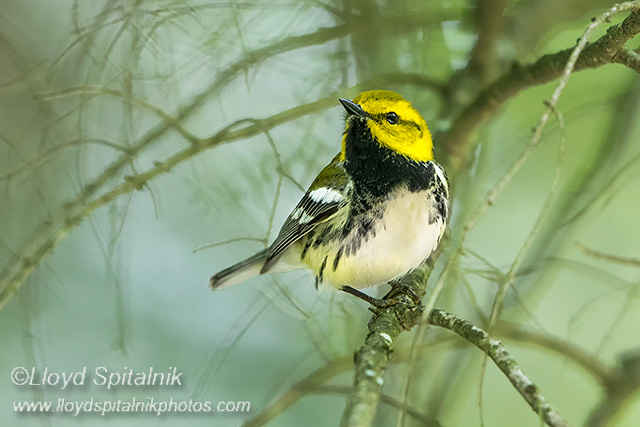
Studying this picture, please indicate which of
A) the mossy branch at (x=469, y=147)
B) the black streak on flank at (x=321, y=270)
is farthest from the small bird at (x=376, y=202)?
the mossy branch at (x=469, y=147)

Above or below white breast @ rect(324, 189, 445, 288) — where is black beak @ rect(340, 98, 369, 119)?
above

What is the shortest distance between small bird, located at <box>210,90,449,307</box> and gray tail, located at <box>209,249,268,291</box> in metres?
0.28

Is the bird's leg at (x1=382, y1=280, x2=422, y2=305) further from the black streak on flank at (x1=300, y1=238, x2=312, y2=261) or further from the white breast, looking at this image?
the black streak on flank at (x1=300, y1=238, x2=312, y2=261)

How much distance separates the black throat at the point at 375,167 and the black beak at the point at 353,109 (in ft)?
0.14

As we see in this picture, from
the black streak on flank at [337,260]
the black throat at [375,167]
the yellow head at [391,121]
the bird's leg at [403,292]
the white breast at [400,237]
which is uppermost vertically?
the yellow head at [391,121]

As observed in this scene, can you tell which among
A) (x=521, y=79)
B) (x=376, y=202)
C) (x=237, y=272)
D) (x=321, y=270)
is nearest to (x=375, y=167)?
(x=376, y=202)

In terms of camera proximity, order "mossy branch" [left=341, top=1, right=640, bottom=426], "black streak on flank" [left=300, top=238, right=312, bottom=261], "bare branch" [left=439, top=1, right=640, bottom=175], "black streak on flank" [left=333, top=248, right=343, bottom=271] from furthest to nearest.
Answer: "black streak on flank" [left=300, top=238, right=312, bottom=261] → "black streak on flank" [left=333, top=248, right=343, bottom=271] → "bare branch" [left=439, top=1, right=640, bottom=175] → "mossy branch" [left=341, top=1, right=640, bottom=426]

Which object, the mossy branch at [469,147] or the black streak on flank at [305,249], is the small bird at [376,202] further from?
the mossy branch at [469,147]

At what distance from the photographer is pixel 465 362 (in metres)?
2.21

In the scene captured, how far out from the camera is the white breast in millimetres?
1729

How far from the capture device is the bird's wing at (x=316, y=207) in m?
1.84

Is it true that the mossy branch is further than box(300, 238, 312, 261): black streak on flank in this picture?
No

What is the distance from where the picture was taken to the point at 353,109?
5.77ft

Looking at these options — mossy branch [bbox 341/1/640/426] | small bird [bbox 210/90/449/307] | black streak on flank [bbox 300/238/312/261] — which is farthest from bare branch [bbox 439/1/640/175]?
black streak on flank [bbox 300/238/312/261]
